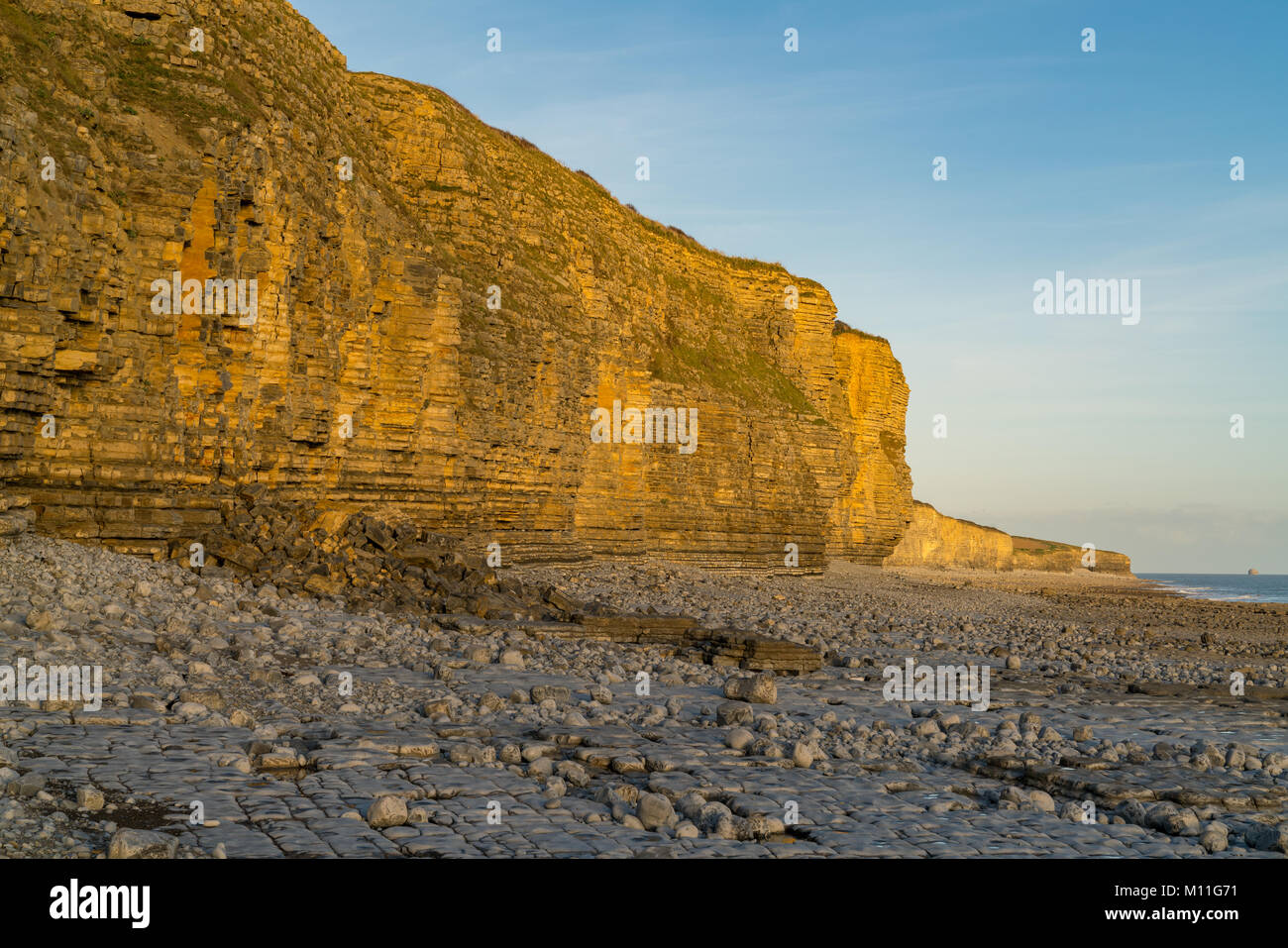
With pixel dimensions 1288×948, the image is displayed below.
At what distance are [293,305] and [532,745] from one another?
14.8 m

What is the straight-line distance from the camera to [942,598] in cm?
4528

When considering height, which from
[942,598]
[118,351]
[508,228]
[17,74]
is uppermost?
[508,228]

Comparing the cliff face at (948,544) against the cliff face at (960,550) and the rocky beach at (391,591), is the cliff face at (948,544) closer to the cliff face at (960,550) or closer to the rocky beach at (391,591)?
the cliff face at (960,550)

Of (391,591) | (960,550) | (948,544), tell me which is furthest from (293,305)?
(960,550)

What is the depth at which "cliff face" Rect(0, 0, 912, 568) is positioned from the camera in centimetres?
1666

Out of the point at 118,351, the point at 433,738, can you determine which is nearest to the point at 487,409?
the point at 118,351

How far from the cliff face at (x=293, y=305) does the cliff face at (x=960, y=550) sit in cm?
6508

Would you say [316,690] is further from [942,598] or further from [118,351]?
[942,598]

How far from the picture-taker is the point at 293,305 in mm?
21188

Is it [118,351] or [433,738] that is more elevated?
[118,351]

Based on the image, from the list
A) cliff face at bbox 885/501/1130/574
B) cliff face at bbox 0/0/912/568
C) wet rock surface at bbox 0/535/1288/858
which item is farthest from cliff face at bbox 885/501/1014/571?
wet rock surface at bbox 0/535/1288/858

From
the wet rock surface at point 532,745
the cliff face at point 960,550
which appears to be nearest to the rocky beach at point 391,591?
the wet rock surface at point 532,745

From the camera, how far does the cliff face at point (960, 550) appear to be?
114312 mm
